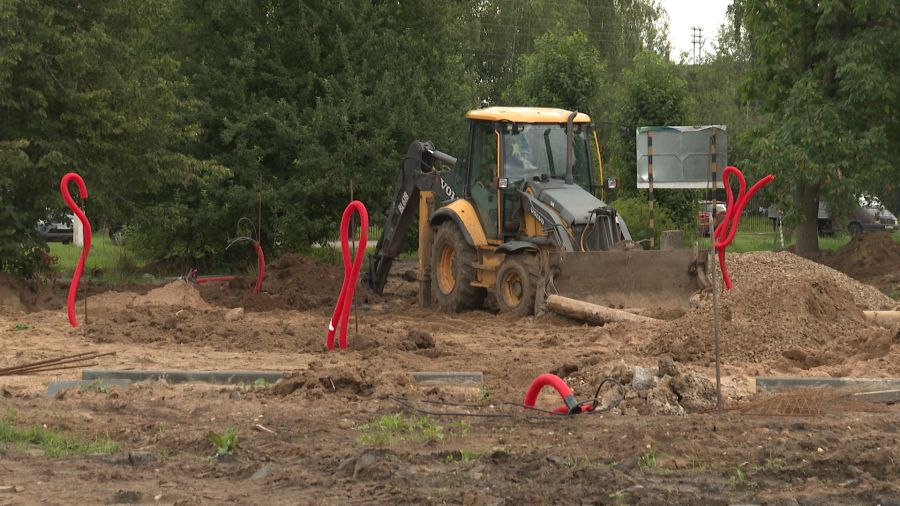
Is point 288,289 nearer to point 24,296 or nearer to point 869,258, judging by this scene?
point 24,296

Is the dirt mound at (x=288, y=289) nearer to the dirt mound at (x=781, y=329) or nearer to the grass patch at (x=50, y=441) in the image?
the dirt mound at (x=781, y=329)

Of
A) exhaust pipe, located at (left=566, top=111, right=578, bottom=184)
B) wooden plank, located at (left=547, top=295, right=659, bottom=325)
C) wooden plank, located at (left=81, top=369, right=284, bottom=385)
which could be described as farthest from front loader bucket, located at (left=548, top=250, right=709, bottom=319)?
wooden plank, located at (left=81, top=369, right=284, bottom=385)

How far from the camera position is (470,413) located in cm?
935

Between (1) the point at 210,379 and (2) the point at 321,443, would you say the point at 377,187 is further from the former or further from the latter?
Result: (2) the point at 321,443

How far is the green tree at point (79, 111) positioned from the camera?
19.5m

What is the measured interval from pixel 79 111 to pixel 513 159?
7.25 metres

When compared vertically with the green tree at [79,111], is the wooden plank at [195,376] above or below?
below

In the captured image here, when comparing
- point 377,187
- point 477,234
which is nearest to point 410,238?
point 377,187

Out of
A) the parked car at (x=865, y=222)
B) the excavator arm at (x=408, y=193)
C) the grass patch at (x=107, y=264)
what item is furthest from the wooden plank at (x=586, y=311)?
the parked car at (x=865, y=222)

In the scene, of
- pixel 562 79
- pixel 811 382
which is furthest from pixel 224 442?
pixel 562 79

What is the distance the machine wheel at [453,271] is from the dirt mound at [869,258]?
8975 mm

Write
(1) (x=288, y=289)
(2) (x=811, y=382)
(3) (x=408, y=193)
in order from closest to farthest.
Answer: (2) (x=811, y=382), (1) (x=288, y=289), (3) (x=408, y=193)

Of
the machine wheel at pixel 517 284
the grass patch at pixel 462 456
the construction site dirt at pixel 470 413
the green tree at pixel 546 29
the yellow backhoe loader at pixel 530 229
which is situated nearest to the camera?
the construction site dirt at pixel 470 413

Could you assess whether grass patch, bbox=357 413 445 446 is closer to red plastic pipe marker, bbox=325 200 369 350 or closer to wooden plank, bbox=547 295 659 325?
red plastic pipe marker, bbox=325 200 369 350
